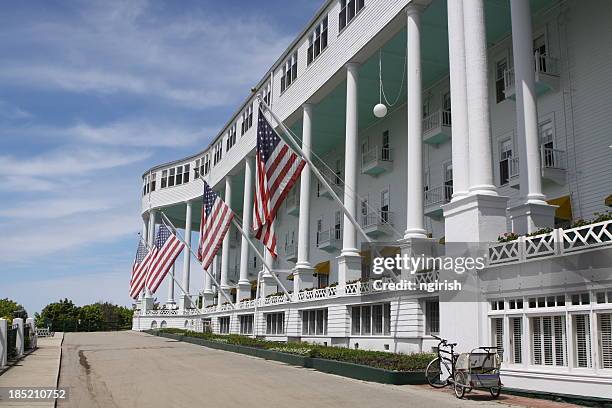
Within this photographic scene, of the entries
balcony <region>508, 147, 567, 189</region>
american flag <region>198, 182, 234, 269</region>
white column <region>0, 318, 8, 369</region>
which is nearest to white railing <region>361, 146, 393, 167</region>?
american flag <region>198, 182, 234, 269</region>

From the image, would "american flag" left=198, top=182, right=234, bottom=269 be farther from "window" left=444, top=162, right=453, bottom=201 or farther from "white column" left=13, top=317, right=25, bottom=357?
"window" left=444, top=162, right=453, bottom=201

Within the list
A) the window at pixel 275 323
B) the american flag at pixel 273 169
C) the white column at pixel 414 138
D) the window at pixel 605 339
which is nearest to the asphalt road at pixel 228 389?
the window at pixel 605 339

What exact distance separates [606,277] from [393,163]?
82.5ft

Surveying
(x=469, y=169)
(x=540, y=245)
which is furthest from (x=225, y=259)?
(x=540, y=245)

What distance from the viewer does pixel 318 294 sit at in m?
32.9

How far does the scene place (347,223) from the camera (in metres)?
30.8

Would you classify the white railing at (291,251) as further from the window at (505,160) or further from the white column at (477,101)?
the white column at (477,101)

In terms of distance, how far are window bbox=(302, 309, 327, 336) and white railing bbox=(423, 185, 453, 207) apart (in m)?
8.00

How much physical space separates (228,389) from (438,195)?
64.6ft

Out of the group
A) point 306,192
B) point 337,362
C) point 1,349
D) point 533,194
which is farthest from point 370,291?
point 1,349

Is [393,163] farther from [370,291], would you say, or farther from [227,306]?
[227,306]

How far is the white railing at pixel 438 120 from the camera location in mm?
32281

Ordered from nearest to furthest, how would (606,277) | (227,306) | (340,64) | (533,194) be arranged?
(606,277), (533,194), (340,64), (227,306)

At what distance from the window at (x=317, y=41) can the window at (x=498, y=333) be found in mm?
23031
